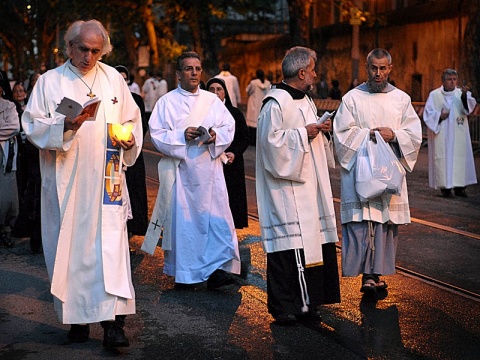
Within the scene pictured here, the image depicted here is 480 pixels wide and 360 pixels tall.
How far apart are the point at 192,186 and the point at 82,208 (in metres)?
2.32

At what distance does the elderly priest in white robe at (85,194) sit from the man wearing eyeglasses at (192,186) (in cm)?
204

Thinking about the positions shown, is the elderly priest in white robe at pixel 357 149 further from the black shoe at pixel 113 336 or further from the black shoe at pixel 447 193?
the black shoe at pixel 447 193

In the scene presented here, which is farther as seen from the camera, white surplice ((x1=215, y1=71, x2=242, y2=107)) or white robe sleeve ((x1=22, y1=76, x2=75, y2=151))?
white surplice ((x1=215, y1=71, x2=242, y2=107))

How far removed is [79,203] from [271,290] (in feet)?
5.00

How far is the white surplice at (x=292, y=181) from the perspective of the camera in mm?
7688

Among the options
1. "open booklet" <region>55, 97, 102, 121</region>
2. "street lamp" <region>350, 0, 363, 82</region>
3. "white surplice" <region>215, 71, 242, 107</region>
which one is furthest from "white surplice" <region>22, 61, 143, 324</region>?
"street lamp" <region>350, 0, 363, 82</region>

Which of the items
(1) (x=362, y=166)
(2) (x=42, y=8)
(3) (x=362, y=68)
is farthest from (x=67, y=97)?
(2) (x=42, y=8)

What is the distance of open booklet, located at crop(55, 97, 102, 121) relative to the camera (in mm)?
6621

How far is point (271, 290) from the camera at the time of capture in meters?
7.72

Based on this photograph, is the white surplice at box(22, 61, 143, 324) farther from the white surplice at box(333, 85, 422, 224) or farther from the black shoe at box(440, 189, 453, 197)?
the black shoe at box(440, 189, 453, 197)

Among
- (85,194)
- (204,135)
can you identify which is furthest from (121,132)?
(204,135)

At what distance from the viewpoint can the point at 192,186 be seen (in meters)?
9.21

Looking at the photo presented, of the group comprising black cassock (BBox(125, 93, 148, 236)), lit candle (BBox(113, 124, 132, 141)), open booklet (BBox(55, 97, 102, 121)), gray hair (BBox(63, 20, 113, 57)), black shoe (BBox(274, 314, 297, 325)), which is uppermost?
gray hair (BBox(63, 20, 113, 57))

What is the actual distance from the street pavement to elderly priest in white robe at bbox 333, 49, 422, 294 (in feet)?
0.84
